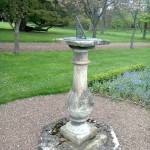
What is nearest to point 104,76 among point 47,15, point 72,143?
point 72,143

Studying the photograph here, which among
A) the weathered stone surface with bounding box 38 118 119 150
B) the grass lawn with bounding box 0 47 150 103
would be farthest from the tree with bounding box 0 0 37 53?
the weathered stone surface with bounding box 38 118 119 150

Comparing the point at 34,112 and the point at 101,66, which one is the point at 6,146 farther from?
the point at 101,66

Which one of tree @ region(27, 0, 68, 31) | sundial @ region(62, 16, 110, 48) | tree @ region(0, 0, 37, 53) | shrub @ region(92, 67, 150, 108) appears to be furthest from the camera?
tree @ region(27, 0, 68, 31)

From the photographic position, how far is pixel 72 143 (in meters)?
3.95

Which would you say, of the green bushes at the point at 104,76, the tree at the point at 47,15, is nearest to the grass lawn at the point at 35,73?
the green bushes at the point at 104,76

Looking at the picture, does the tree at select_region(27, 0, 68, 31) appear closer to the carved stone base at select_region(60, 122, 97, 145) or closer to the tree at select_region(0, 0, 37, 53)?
the tree at select_region(0, 0, 37, 53)

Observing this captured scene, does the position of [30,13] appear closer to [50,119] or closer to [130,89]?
[130,89]

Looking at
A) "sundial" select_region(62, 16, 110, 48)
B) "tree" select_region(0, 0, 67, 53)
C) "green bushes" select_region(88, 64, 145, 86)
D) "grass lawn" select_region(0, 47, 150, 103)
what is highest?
"tree" select_region(0, 0, 67, 53)

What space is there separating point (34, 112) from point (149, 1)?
1631cm

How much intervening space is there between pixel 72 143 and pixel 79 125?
337mm

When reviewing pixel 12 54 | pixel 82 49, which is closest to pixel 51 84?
pixel 82 49

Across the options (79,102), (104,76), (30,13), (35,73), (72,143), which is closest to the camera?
(79,102)

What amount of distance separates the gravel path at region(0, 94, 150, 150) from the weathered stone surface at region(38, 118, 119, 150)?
0.57ft

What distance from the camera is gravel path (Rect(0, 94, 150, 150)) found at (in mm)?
4164
